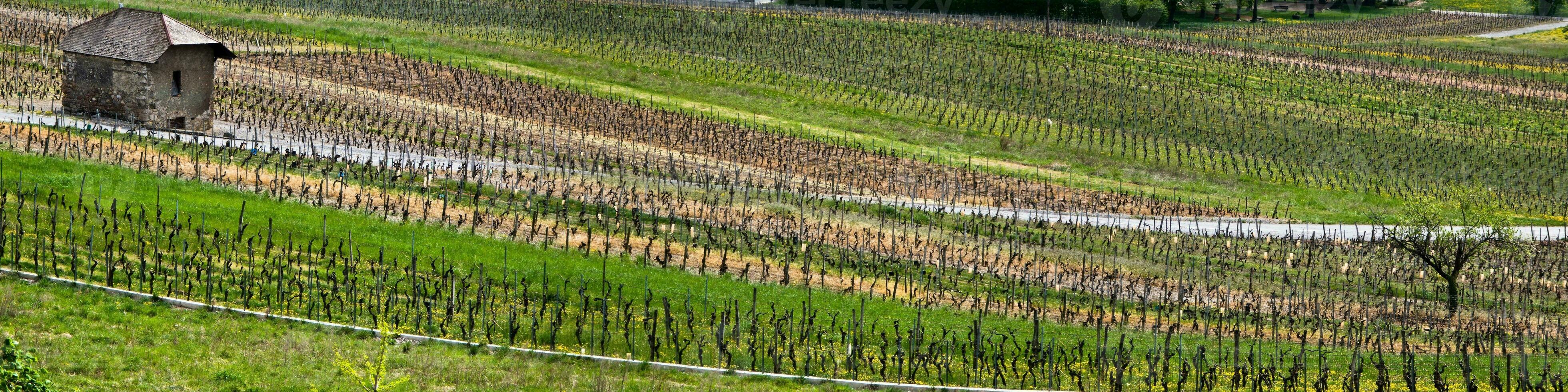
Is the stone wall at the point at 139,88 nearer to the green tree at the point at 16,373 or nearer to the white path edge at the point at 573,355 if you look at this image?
the white path edge at the point at 573,355

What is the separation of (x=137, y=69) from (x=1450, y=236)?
40.6 meters

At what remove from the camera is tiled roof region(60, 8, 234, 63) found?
50500 millimetres

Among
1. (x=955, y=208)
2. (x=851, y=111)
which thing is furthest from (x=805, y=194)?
(x=851, y=111)

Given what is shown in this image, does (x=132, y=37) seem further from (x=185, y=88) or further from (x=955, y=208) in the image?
(x=955, y=208)

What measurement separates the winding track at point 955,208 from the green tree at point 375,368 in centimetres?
1888

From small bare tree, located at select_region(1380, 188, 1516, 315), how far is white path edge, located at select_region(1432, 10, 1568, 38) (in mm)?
84776

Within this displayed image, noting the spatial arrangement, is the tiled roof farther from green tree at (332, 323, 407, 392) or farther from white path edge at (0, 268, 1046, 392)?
green tree at (332, 323, 407, 392)

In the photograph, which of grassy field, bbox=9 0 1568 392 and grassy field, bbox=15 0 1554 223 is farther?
grassy field, bbox=15 0 1554 223

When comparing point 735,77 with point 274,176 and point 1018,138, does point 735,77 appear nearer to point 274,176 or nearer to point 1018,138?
point 1018,138

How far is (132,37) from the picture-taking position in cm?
5100

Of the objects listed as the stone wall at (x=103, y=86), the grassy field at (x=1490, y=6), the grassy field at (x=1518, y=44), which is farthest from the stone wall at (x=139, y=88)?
the grassy field at (x=1490, y=6)

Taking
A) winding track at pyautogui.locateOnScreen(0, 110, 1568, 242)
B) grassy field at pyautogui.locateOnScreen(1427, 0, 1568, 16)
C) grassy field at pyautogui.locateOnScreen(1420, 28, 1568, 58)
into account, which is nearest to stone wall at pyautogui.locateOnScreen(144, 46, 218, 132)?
winding track at pyautogui.locateOnScreen(0, 110, 1568, 242)

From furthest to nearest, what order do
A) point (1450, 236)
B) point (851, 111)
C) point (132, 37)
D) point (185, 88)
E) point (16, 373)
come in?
point (851, 111), point (185, 88), point (132, 37), point (1450, 236), point (16, 373)

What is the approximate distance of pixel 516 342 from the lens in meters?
32.0
